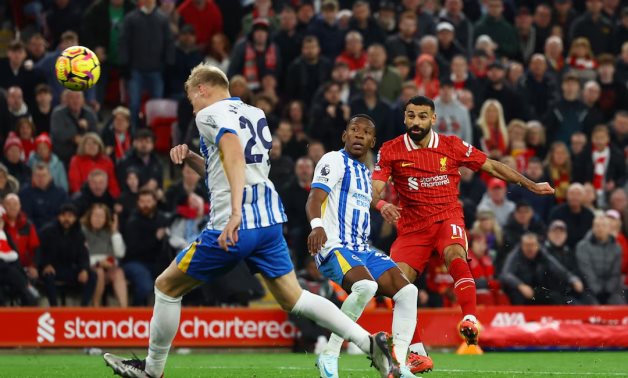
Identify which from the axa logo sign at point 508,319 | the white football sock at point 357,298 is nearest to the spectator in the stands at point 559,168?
the axa logo sign at point 508,319

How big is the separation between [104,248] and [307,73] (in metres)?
5.01

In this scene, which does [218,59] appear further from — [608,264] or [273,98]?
[608,264]

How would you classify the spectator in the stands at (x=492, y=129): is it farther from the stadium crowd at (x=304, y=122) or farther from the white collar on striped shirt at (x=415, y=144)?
the white collar on striped shirt at (x=415, y=144)

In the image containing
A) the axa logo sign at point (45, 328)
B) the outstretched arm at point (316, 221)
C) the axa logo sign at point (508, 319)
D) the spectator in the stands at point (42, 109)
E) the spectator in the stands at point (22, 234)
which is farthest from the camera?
the spectator in the stands at point (42, 109)

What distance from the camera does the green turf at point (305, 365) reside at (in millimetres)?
11391

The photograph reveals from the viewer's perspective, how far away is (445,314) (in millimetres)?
15938

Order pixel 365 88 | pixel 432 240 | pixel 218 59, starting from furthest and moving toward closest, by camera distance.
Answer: pixel 218 59, pixel 365 88, pixel 432 240

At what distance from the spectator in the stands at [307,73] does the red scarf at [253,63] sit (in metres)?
0.33

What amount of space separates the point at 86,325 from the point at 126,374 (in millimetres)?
6575

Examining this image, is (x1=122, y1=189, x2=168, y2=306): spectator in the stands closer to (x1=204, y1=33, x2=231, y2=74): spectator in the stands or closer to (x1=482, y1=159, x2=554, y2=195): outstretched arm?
(x1=204, y1=33, x2=231, y2=74): spectator in the stands

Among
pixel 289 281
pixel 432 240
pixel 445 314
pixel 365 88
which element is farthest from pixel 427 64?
pixel 289 281

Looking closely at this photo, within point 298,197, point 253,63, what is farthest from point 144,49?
point 298,197

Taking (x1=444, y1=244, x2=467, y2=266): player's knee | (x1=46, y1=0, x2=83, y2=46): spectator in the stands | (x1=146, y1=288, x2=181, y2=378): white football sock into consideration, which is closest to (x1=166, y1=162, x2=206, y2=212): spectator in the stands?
(x1=46, y1=0, x2=83, y2=46): spectator in the stands

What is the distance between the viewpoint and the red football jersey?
36.8ft
